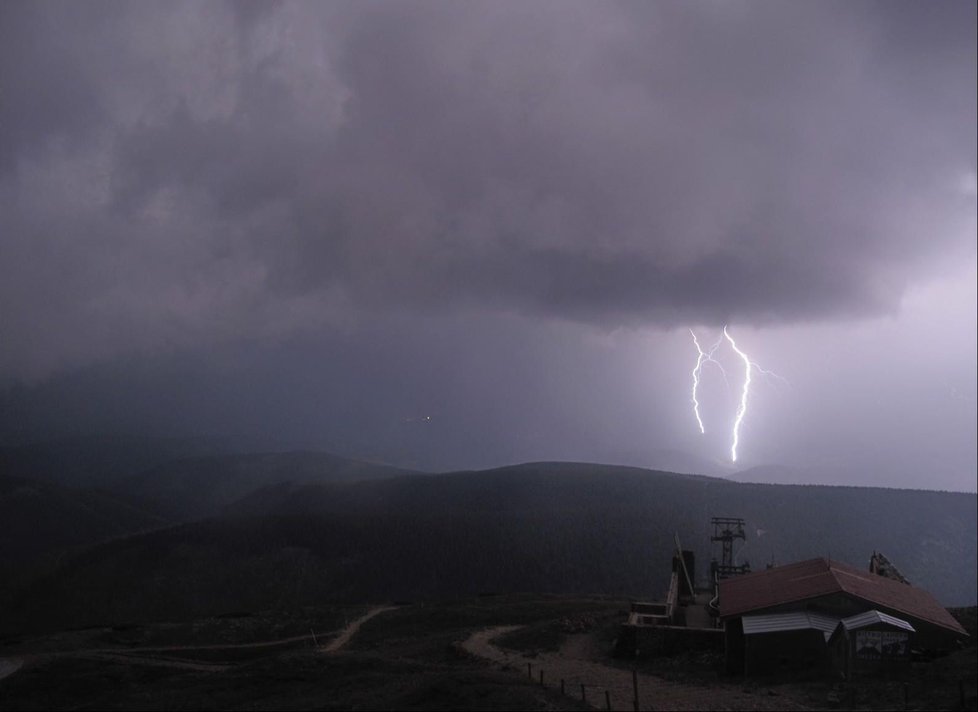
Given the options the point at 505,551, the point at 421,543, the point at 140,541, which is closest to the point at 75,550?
the point at 140,541

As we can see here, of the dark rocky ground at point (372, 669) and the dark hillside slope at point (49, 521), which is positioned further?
the dark hillside slope at point (49, 521)

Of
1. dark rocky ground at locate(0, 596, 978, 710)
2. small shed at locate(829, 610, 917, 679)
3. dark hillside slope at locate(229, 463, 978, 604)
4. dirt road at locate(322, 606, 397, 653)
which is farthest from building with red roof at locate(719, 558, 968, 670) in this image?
dark hillside slope at locate(229, 463, 978, 604)

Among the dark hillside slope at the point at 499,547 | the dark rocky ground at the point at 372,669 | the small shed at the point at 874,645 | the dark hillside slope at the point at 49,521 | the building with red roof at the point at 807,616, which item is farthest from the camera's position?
the dark hillside slope at the point at 499,547

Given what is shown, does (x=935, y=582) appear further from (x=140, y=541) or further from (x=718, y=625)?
(x=140, y=541)

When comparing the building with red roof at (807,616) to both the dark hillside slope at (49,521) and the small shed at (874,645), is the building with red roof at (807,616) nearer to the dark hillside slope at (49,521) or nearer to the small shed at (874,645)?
the small shed at (874,645)

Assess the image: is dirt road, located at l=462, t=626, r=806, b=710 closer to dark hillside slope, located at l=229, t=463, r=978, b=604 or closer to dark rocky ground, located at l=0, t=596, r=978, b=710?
dark rocky ground, located at l=0, t=596, r=978, b=710

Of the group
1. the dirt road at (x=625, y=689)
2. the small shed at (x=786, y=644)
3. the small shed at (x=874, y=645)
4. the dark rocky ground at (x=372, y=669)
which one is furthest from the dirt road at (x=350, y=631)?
the small shed at (x=874, y=645)
